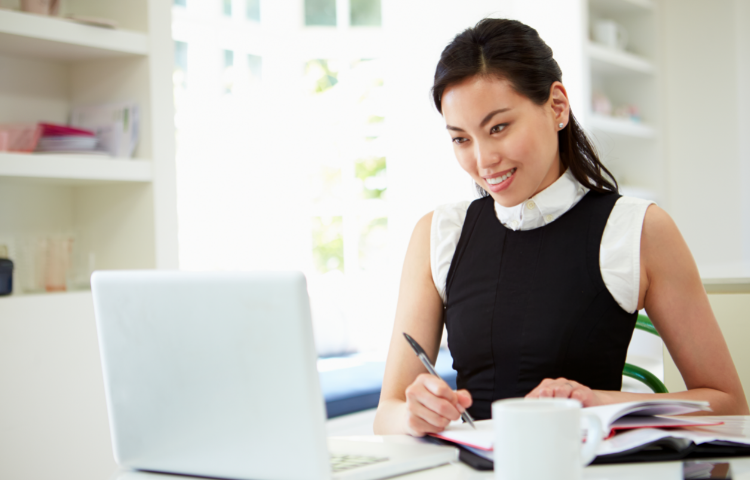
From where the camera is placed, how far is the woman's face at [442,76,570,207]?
126 centimetres

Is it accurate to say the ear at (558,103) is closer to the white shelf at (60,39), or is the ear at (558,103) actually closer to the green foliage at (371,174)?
the white shelf at (60,39)

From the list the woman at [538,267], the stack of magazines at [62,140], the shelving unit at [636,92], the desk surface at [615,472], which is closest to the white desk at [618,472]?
the desk surface at [615,472]

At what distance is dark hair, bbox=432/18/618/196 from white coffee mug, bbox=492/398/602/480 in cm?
78

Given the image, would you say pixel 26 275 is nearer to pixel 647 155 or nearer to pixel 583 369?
pixel 583 369

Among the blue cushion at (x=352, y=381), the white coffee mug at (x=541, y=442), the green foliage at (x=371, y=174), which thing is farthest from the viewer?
the green foliage at (x=371, y=174)

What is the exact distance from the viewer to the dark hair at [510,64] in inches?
50.8

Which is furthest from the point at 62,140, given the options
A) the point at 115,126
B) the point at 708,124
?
the point at 708,124

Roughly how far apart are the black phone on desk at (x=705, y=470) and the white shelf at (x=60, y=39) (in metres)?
2.37

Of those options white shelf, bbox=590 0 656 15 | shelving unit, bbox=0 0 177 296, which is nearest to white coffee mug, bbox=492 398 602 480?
shelving unit, bbox=0 0 177 296

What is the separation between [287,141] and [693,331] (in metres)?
3.41

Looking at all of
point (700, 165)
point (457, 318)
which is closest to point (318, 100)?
point (700, 165)

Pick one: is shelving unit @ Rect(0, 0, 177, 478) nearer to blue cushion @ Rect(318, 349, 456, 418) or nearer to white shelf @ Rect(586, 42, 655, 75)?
blue cushion @ Rect(318, 349, 456, 418)

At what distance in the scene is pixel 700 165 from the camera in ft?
16.4

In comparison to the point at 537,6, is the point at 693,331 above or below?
below
